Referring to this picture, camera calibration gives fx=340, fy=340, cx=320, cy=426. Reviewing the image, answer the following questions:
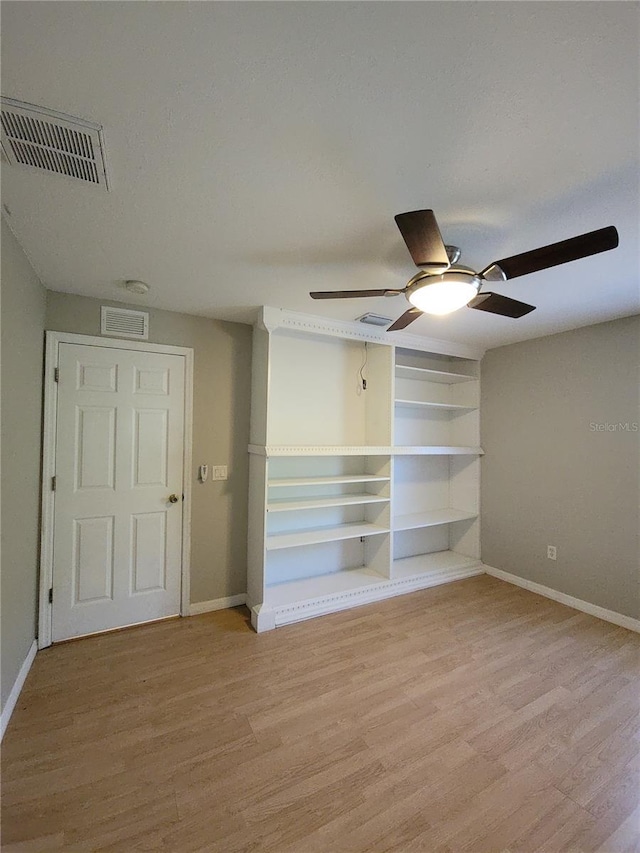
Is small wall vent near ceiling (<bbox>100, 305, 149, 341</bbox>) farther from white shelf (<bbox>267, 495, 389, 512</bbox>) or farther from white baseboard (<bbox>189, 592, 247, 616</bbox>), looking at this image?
white baseboard (<bbox>189, 592, 247, 616</bbox>)

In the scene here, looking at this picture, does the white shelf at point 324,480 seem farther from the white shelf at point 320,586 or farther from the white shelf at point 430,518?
the white shelf at point 320,586

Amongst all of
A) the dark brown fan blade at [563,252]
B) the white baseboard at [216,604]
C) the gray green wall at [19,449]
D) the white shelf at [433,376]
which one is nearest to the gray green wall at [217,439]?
the white baseboard at [216,604]

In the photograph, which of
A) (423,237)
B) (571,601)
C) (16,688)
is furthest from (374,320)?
(16,688)

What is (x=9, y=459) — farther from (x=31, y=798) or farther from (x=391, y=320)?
(x=391, y=320)

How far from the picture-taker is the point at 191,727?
1.71 metres

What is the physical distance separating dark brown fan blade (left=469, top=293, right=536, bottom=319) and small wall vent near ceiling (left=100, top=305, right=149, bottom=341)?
2324 mm

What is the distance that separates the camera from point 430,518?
3.64 m

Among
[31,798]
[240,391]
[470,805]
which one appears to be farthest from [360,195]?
[31,798]

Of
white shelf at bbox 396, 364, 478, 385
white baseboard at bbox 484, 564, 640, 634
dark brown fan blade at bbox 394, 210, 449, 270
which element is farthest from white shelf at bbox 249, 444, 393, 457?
white baseboard at bbox 484, 564, 640, 634

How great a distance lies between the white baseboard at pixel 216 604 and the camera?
9.18 feet

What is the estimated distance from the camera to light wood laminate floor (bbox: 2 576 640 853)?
1.27 metres

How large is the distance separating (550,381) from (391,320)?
1699mm

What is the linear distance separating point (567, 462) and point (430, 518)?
1.37m

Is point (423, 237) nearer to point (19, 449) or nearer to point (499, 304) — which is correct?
point (499, 304)
